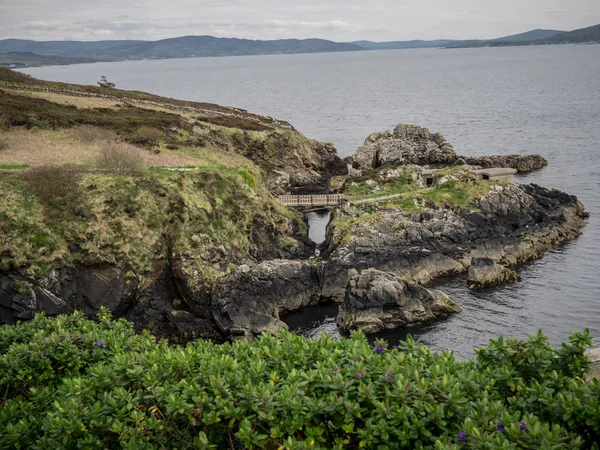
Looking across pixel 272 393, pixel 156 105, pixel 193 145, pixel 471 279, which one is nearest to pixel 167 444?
pixel 272 393

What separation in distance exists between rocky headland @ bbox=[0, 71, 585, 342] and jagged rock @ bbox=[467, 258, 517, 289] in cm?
9

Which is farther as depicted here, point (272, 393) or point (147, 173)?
point (147, 173)

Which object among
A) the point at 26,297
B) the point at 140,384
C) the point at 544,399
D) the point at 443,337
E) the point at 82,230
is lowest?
the point at 443,337

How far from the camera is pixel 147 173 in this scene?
43.2 metres

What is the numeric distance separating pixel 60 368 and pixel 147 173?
28954 millimetres

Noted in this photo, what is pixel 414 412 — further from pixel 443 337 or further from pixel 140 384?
pixel 443 337

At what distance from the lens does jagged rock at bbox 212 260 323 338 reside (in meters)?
35.6

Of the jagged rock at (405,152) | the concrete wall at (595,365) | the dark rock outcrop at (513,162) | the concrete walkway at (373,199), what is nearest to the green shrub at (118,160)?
the concrete walkway at (373,199)

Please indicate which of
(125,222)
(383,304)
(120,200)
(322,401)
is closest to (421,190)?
(383,304)

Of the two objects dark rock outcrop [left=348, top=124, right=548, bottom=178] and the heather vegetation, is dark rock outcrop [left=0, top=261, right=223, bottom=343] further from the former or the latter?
dark rock outcrop [left=348, top=124, right=548, bottom=178]

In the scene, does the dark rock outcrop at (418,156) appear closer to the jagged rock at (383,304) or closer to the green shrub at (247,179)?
the green shrub at (247,179)

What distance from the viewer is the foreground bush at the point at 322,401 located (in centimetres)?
1055

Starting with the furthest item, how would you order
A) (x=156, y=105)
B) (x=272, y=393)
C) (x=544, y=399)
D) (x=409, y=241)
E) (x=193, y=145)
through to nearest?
(x=156, y=105) < (x=193, y=145) < (x=409, y=241) < (x=272, y=393) < (x=544, y=399)

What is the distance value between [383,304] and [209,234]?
12300 millimetres
